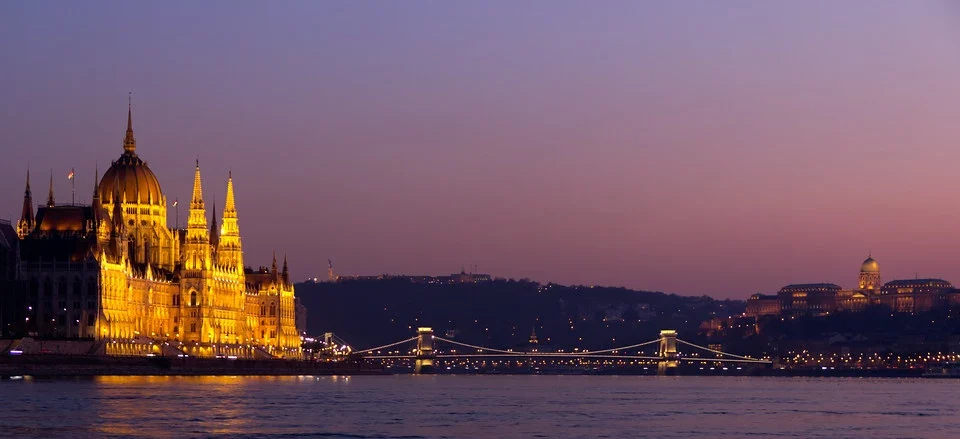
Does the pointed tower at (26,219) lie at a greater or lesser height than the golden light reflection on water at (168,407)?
greater

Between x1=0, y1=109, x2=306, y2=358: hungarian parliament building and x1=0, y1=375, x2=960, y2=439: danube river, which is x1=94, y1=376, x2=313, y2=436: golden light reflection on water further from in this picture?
x1=0, y1=109, x2=306, y2=358: hungarian parliament building

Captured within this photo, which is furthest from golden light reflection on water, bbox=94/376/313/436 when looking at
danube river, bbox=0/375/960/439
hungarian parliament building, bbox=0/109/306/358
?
hungarian parliament building, bbox=0/109/306/358

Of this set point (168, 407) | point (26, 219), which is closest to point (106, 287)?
point (26, 219)

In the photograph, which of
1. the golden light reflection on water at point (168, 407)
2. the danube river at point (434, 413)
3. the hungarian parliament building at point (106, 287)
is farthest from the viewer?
the hungarian parliament building at point (106, 287)

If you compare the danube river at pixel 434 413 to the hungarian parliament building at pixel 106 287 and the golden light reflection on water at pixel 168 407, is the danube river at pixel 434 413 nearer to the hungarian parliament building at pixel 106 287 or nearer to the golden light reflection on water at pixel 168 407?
the golden light reflection on water at pixel 168 407

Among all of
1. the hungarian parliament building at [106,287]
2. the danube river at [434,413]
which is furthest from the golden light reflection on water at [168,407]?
the hungarian parliament building at [106,287]

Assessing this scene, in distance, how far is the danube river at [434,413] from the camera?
8706 cm

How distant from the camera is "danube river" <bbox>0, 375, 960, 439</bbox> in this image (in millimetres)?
87062

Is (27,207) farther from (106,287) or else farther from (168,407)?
(168,407)

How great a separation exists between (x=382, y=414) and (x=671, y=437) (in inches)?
807

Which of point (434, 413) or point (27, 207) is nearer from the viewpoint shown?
point (434, 413)

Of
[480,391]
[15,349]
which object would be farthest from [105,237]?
[480,391]

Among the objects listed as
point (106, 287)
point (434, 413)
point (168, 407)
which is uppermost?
point (106, 287)

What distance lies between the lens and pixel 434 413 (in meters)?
104
